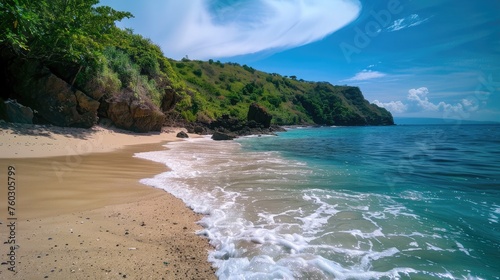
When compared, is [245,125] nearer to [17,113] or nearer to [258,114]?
[258,114]

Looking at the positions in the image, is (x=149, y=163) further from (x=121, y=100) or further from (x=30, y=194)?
(x=121, y=100)

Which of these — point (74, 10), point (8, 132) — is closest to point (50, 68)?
point (74, 10)

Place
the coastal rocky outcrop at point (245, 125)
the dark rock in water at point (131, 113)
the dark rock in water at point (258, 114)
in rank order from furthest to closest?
the dark rock in water at point (258, 114), the coastal rocky outcrop at point (245, 125), the dark rock in water at point (131, 113)

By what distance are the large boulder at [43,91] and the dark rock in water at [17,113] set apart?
1160 millimetres

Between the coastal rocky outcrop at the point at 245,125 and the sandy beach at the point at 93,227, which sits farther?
the coastal rocky outcrop at the point at 245,125

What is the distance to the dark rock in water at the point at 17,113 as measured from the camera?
12.1 m

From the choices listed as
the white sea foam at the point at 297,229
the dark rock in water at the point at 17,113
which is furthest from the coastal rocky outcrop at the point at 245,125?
the white sea foam at the point at 297,229

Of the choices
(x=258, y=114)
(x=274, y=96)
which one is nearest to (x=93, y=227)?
(x=258, y=114)

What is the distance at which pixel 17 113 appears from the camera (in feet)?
40.4

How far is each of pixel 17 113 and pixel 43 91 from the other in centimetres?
208

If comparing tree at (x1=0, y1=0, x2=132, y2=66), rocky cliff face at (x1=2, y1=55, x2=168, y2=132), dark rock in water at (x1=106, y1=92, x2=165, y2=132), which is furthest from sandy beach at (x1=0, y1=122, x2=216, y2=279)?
dark rock in water at (x1=106, y1=92, x2=165, y2=132)

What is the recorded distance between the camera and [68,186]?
618 cm

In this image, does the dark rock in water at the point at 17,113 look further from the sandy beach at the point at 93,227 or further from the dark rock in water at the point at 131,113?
the dark rock in water at the point at 131,113

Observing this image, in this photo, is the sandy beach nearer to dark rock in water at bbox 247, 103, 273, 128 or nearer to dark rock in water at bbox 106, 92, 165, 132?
dark rock in water at bbox 106, 92, 165, 132
